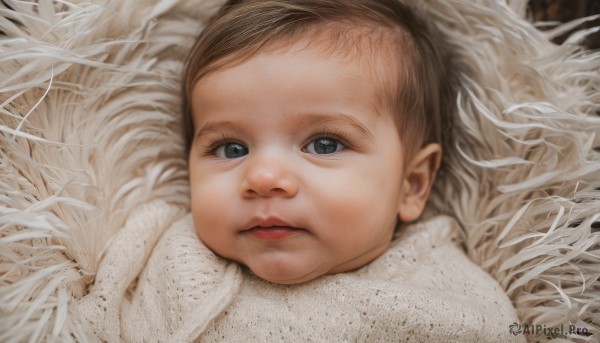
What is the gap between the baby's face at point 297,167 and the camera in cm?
117

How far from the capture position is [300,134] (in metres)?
1.22

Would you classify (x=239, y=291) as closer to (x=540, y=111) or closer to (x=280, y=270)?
(x=280, y=270)

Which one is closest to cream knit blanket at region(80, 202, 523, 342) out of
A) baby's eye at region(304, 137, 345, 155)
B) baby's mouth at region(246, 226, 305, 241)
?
baby's mouth at region(246, 226, 305, 241)

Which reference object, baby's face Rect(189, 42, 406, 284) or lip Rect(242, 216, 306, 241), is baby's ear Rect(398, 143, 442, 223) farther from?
lip Rect(242, 216, 306, 241)

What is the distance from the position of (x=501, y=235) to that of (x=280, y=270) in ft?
1.69

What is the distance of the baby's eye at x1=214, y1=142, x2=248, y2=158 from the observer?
1279mm

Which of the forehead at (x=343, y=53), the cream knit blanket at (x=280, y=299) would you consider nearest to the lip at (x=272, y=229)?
the cream knit blanket at (x=280, y=299)

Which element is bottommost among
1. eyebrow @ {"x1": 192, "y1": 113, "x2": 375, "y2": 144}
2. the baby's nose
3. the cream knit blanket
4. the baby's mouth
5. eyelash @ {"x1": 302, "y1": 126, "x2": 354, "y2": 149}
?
the cream knit blanket

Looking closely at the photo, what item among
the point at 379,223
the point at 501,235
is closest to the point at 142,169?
the point at 379,223

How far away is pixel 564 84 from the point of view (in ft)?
→ 4.58

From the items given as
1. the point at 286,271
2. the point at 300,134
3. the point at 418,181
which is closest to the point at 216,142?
the point at 300,134

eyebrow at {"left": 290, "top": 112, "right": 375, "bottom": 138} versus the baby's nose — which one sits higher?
eyebrow at {"left": 290, "top": 112, "right": 375, "bottom": 138}

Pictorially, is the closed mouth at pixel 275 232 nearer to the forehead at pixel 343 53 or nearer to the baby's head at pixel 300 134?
the baby's head at pixel 300 134

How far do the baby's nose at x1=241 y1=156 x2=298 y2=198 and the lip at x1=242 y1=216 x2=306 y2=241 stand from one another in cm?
5
